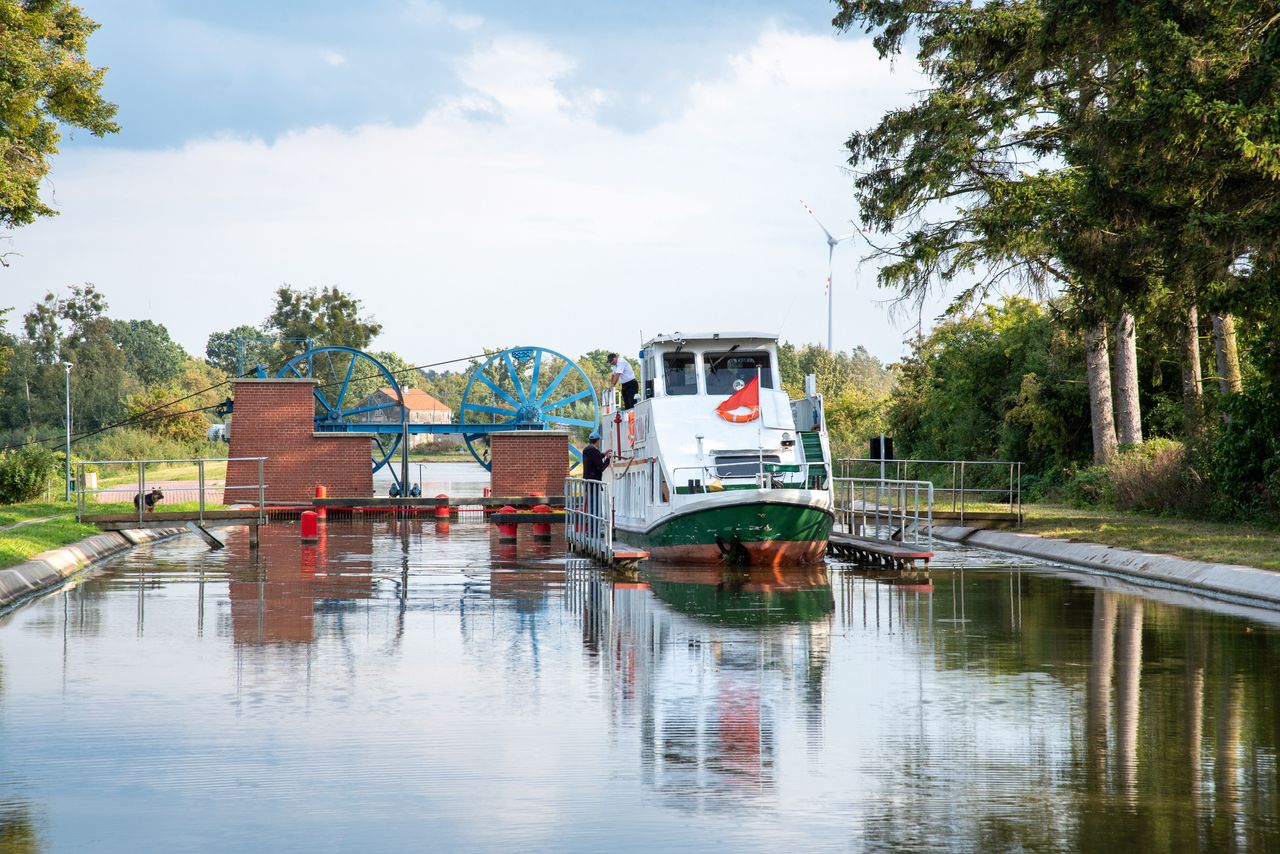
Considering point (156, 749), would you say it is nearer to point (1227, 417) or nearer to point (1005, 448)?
point (1227, 417)

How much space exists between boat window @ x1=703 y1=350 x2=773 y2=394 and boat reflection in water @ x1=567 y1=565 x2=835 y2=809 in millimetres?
5853

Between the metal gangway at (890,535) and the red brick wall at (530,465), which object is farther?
the red brick wall at (530,465)

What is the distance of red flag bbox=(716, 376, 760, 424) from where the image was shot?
25938 mm

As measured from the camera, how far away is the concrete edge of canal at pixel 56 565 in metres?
19.0

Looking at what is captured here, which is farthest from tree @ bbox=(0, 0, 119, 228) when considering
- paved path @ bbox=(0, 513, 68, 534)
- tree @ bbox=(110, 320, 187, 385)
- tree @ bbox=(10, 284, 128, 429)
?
tree @ bbox=(110, 320, 187, 385)

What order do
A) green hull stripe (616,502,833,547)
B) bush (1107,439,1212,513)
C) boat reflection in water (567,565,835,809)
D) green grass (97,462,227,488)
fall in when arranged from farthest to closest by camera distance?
green grass (97,462,227,488) → bush (1107,439,1212,513) → green hull stripe (616,502,833,547) → boat reflection in water (567,565,835,809)

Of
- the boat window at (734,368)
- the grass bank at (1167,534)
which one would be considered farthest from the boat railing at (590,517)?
the grass bank at (1167,534)

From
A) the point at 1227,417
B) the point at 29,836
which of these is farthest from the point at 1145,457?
the point at 29,836

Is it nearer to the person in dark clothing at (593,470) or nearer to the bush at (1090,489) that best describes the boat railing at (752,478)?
the person in dark clothing at (593,470)

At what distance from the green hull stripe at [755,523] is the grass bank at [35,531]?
1026 cm

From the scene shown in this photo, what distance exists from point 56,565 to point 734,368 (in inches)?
498

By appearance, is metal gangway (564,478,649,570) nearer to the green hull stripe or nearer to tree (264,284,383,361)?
the green hull stripe

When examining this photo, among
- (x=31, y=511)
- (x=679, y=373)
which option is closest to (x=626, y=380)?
(x=679, y=373)

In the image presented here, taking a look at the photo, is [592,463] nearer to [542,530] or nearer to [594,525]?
[594,525]
